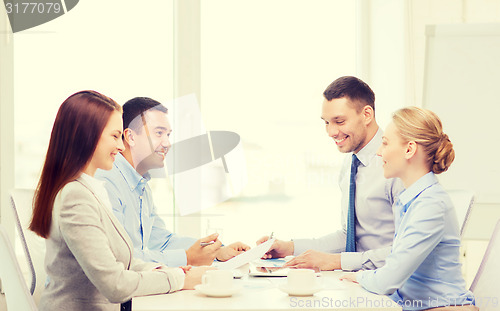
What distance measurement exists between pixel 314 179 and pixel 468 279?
3.69 ft

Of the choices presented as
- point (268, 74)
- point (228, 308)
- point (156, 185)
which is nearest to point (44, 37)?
point (156, 185)

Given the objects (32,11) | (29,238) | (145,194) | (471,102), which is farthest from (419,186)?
(32,11)

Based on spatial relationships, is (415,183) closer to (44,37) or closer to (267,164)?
(267,164)

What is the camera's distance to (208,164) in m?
3.73

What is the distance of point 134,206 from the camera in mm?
2404

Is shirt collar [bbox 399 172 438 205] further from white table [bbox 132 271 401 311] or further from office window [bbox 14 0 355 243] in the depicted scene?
office window [bbox 14 0 355 243]

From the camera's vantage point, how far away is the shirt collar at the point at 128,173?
7.86 ft

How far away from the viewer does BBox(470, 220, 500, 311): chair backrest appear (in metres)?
2.08

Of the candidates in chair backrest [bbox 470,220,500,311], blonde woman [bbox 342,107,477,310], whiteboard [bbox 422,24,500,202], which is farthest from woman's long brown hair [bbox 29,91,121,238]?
whiteboard [bbox 422,24,500,202]

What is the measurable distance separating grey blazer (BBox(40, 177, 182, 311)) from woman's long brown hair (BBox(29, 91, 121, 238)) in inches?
1.2

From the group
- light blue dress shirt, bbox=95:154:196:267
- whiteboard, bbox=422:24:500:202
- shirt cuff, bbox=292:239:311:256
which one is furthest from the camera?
whiteboard, bbox=422:24:500:202

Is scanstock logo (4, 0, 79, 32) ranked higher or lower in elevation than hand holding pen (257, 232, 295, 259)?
higher

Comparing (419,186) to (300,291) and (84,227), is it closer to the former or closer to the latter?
(300,291)

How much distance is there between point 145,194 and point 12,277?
3.10 ft
